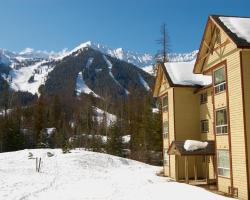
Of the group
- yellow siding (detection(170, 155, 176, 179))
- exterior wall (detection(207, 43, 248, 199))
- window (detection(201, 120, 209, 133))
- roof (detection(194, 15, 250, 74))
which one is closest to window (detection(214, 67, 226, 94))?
exterior wall (detection(207, 43, 248, 199))

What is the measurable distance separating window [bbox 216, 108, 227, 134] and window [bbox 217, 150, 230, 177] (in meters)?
1.35

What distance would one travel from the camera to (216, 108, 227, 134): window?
24548mm

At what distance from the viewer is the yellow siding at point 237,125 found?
21.7 meters

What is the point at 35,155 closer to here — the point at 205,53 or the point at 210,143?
the point at 210,143

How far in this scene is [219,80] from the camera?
25.5 metres

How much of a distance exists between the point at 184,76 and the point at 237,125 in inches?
558

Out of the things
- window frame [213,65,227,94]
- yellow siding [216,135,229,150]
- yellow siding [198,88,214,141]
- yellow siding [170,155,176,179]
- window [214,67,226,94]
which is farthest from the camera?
yellow siding [170,155,176,179]

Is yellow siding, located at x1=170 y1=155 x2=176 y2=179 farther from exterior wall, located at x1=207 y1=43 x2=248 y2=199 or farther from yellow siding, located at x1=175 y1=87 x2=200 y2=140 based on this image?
exterior wall, located at x1=207 y1=43 x2=248 y2=199

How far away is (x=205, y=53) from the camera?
2798 cm

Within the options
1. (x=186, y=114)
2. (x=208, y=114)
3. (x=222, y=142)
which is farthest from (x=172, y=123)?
(x=222, y=142)

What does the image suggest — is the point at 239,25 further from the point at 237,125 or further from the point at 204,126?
the point at 204,126

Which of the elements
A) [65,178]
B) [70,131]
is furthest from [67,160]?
[70,131]

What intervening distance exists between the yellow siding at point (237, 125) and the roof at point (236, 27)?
0.95 metres

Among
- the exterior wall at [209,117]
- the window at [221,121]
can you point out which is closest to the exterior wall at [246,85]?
the window at [221,121]
